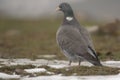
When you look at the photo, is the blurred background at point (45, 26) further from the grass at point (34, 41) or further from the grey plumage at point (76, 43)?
the grey plumage at point (76, 43)

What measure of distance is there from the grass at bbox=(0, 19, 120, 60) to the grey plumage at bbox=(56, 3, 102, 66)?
7.82 ft

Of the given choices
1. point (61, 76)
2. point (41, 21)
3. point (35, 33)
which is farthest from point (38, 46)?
point (41, 21)

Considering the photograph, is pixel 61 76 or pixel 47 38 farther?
pixel 47 38

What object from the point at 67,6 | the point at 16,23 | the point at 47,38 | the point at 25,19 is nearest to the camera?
the point at 67,6

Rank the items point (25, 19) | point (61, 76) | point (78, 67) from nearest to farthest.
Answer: point (61, 76), point (78, 67), point (25, 19)

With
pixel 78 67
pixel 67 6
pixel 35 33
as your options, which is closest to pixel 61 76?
pixel 78 67

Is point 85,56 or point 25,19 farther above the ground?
point 25,19

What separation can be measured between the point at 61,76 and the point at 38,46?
8952mm

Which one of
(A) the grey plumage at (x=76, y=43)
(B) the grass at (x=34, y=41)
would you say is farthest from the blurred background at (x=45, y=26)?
(A) the grey plumage at (x=76, y=43)

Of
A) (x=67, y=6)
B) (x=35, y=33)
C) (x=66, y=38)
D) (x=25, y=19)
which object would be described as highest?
(x=25, y=19)

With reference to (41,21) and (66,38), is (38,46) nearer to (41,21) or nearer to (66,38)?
(66,38)

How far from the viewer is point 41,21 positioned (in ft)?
105

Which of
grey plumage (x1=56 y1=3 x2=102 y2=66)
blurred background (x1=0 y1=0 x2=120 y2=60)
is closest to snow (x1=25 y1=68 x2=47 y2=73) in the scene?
grey plumage (x1=56 y1=3 x2=102 y2=66)

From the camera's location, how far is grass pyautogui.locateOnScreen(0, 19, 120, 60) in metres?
18.0
